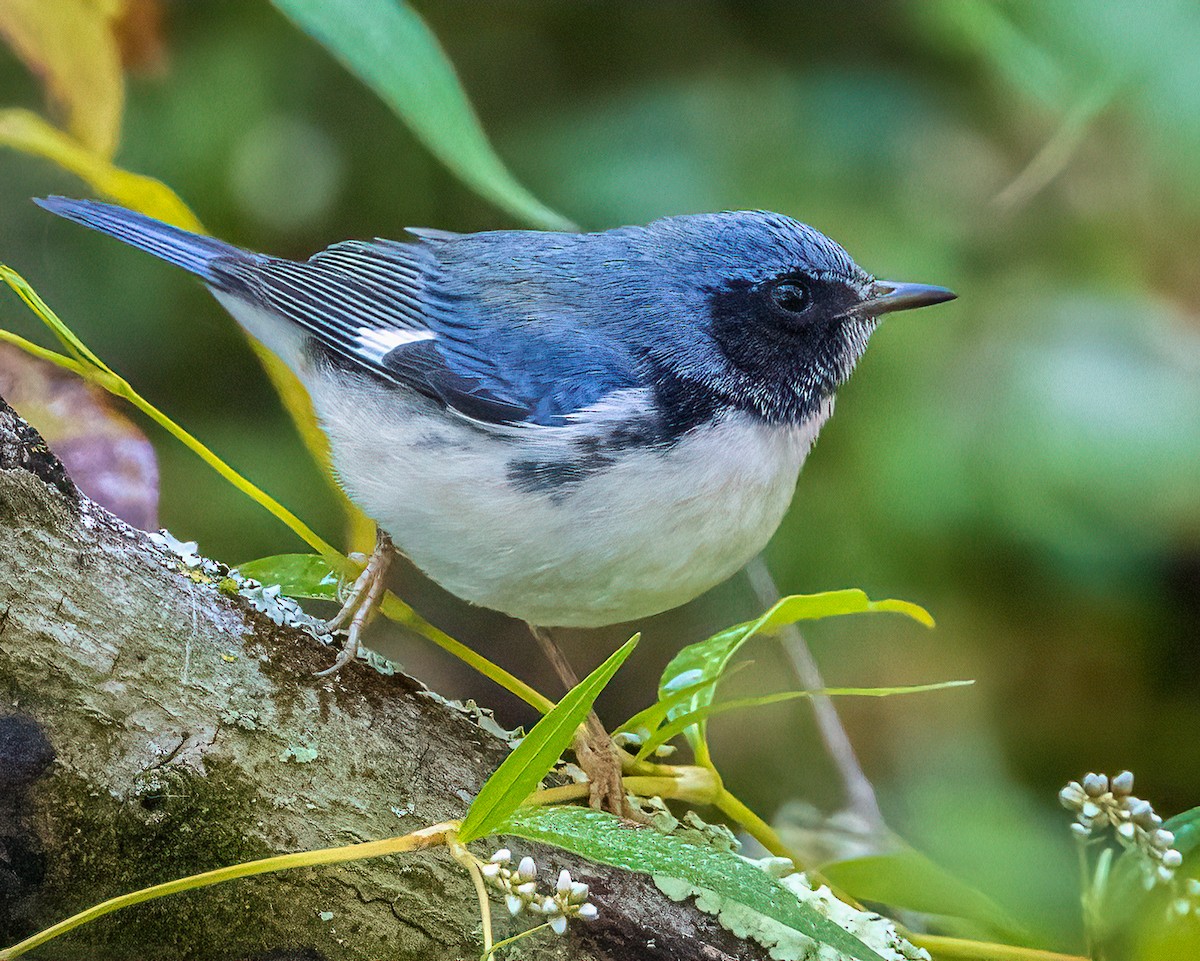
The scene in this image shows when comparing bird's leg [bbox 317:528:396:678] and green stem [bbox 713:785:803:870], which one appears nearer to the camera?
bird's leg [bbox 317:528:396:678]

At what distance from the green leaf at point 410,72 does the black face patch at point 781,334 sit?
187 mm

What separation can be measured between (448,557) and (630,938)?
10.4 inches

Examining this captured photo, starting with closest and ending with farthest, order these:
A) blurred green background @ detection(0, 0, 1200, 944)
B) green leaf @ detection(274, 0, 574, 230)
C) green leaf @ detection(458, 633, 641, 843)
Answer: green leaf @ detection(458, 633, 641, 843), green leaf @ detection(274, 0, 574, 230), blurred green background @ detection(0, 0, 1200, 944)

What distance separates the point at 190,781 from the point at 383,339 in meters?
0.33

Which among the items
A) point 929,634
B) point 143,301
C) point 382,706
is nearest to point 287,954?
point 382,706

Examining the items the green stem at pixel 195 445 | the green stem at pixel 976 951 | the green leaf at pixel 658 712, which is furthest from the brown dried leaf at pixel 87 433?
the green stem at pixel 976 951

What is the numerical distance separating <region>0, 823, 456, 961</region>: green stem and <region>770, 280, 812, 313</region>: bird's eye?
0.40 metres

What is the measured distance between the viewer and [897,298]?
75 centimetres

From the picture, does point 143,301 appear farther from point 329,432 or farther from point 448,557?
point 448,557

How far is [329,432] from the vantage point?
0.82 meters

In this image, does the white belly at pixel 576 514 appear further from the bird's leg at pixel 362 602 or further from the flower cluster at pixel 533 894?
the flower cluster at pixel 533 894

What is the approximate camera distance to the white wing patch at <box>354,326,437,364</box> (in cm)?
81

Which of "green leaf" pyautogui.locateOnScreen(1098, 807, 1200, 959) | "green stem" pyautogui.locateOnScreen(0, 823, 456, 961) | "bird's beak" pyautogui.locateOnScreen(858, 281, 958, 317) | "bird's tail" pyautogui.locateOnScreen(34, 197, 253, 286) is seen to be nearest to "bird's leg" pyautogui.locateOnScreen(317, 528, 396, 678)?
"green stem" pyautogui.locateOnScreen(0, 823, 456, 961)

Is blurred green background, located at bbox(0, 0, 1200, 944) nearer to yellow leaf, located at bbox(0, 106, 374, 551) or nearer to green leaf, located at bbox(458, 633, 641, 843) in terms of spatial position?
yellow leaf, located at bbox(0, 106, 374, 551)
